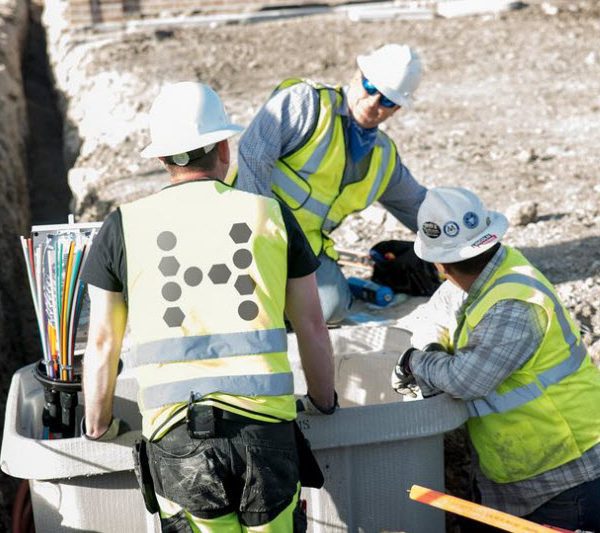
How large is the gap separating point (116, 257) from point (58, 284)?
0.62 m

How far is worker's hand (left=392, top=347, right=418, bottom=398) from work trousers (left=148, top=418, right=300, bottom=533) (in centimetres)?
72

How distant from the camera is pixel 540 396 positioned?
319 centimetres

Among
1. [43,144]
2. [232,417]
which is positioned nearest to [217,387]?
[232,417]

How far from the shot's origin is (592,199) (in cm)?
690

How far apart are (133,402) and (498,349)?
1445mm

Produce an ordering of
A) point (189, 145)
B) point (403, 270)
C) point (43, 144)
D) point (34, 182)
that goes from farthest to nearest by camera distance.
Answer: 1. point (43, 144)
2. point (34, 182)
3. point (403, 270)
4. point (189, 145)

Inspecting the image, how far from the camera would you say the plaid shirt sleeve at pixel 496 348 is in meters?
3.09

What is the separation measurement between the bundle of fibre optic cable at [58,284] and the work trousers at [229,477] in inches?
27.3

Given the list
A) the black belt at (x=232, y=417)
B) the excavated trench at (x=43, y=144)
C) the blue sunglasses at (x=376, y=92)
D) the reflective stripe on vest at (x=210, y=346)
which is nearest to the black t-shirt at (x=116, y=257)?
the reflective stripe on vest at (x=210, y=346)

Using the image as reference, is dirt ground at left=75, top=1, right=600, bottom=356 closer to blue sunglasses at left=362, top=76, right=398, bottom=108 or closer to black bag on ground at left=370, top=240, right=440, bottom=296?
black bag on ground at left=370, top=240, right=440, bottom=296

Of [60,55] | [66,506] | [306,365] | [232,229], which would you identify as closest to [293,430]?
[306,365]

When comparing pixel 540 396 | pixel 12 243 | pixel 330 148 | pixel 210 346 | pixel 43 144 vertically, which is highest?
pixel 210 346

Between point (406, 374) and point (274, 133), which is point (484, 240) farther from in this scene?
point (274, 133)

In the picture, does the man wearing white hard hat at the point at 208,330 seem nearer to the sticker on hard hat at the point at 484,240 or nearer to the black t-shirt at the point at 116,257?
the black t-shirt at the point at 116,257
